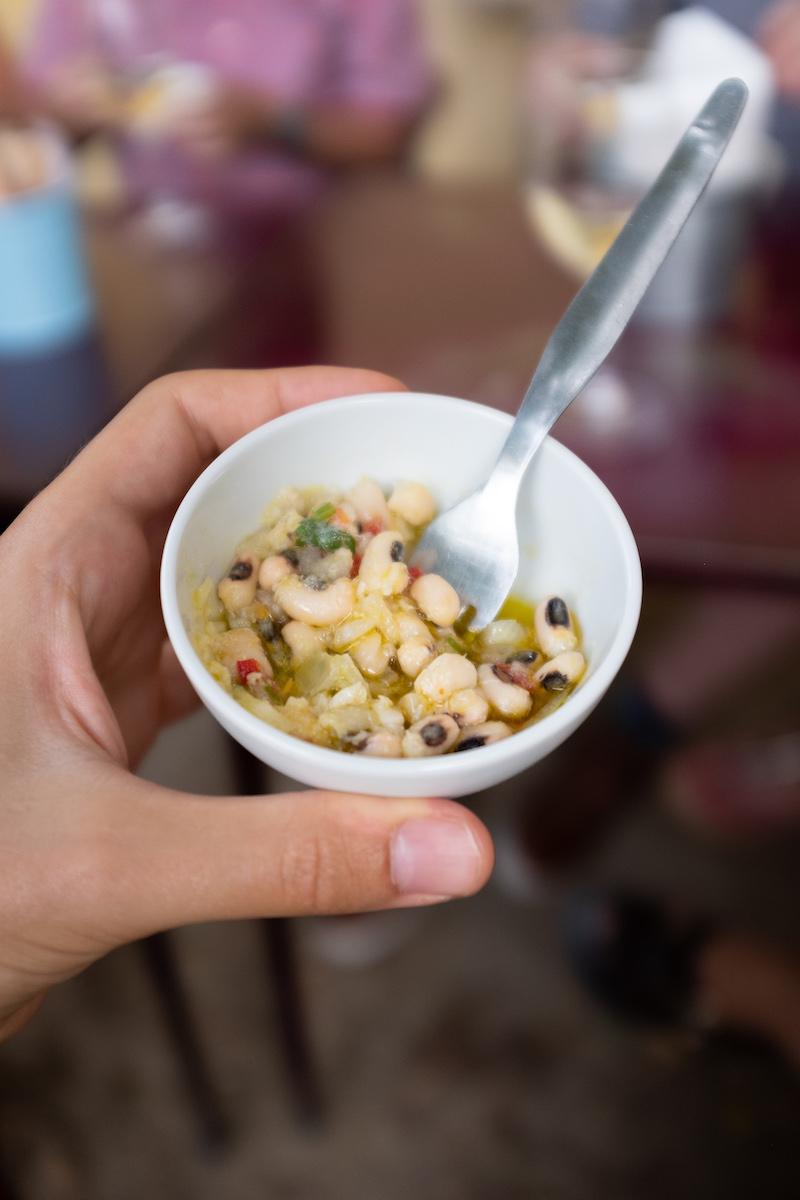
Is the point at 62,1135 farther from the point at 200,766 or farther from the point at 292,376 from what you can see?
the point at 292,376

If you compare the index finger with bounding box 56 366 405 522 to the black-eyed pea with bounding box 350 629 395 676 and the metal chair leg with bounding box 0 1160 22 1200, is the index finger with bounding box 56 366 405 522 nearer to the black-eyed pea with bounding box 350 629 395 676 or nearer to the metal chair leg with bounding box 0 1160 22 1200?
the black-eyed pea with bounding box 350 629 395 676

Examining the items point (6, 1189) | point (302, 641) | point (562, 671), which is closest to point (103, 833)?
point (302, 641)

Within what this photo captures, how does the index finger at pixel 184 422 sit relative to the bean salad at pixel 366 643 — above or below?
above

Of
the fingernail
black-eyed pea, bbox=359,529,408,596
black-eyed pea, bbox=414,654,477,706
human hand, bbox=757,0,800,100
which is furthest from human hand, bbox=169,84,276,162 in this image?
the fingernail

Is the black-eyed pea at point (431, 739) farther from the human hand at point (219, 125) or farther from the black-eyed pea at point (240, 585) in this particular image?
the human hand at point (219, 125)

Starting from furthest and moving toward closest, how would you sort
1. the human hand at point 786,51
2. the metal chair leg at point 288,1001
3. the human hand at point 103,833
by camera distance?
the human hand at point 786,51 < the metal chair leg at point 288,1001 < the human hand at point 103,833

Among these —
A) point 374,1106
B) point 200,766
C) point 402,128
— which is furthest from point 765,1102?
point 402,128

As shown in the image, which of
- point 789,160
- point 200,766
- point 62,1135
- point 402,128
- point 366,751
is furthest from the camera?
point 402,128

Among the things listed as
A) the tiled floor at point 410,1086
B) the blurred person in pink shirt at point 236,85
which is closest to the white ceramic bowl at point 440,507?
the tiled floor at point 410,1086
